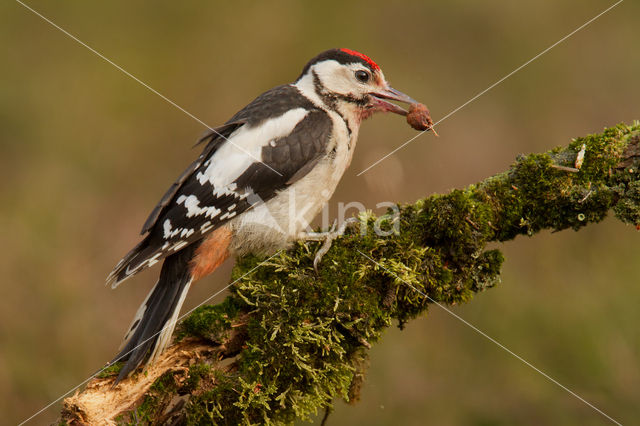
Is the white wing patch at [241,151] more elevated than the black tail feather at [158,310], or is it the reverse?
the white wing patch at [241,151]

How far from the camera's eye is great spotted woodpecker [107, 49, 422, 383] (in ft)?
10.4

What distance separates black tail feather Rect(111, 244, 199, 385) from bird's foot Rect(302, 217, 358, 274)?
0.67 metres

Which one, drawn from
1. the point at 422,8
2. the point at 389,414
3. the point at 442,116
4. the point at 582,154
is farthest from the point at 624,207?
the point at 422,8

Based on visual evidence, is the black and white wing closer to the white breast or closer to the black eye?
the white breast

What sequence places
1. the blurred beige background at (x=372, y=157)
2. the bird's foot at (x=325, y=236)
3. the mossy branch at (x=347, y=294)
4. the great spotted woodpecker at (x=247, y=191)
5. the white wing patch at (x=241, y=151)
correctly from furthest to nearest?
the blurred beige background at (x=372, y=157) → the white wing patch at (x=241, y=151) → the great spotted woodpecker at (x=247, y=191) → the bird's foot at (x=325, y=236) → the mossy branch at (x=347, y=294)

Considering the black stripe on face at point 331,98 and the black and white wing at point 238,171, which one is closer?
the black and white wing at point 238,171

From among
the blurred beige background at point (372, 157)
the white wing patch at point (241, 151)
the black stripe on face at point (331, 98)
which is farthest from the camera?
the blurred beige background at point (372, 157)

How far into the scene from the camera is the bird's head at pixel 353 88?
12.7ft

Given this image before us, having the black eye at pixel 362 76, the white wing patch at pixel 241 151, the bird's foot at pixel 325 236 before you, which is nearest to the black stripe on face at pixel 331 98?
the black eye at pixel 362 76

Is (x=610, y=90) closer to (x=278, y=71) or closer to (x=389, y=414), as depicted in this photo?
(x=278, y=71)

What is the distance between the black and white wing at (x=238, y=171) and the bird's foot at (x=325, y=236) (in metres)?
0.42

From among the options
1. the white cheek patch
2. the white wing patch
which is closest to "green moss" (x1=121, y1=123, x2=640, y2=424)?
the white wing patch

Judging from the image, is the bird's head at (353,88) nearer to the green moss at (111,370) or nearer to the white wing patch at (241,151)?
the white wing patch at (241,151)

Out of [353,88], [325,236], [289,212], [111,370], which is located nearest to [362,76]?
[353,88]
